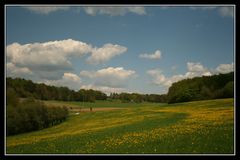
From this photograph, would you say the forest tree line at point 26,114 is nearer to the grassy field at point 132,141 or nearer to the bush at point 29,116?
the bush at point 29,116

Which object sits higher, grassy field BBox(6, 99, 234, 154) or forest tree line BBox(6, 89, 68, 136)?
forest tree line BBox(6, 89, 68, 136)

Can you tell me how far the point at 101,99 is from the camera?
23.9 meters

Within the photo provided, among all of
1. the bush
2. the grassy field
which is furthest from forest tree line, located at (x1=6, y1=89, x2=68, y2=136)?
the grassy field

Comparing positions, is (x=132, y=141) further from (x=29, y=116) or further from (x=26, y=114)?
(x=26, y=114)

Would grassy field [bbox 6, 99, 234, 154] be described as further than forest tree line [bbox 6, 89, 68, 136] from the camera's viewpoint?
No

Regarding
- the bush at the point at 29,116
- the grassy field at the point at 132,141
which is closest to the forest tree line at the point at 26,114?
the bush at the point at 29,116

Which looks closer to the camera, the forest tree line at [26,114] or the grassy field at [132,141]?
the grassy field at [132,141]

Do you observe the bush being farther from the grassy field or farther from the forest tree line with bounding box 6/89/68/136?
the grassy field
